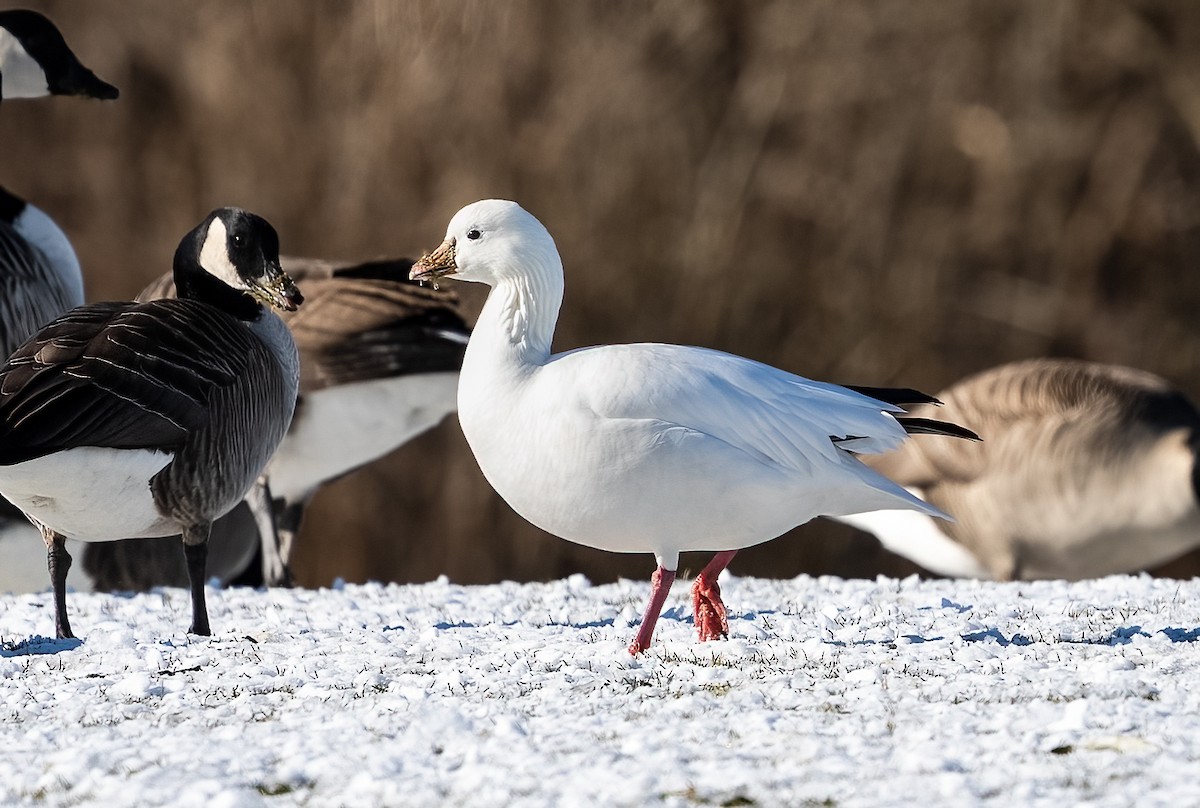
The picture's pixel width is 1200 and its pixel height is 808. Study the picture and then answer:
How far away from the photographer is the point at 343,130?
1395 centimetres

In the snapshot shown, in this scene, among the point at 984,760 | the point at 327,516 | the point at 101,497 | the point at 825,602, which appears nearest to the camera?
the point at 984,760

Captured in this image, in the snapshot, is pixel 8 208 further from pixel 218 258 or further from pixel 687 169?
pixel 687 169

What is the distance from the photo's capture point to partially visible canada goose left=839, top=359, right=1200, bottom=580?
419 inches

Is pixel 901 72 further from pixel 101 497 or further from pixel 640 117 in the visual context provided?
pixel 101 497

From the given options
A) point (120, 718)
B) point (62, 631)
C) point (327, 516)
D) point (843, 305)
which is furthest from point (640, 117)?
point (120, 718)

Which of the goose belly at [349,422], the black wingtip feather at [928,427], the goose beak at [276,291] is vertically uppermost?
the black wingtip feather at [928,427]

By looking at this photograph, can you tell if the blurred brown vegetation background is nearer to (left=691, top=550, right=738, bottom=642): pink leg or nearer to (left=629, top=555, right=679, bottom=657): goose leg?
(left=691, top=550, right=738, bottom=642): pink leg

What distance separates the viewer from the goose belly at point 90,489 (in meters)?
5.44

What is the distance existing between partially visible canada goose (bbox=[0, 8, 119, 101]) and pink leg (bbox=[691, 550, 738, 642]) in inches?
218

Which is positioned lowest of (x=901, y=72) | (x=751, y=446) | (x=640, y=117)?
(x=751, y=446)

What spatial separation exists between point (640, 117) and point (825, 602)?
8.10 meters

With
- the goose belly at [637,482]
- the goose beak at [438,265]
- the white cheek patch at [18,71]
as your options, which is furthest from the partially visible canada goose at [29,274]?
the goose belly at [637,482]

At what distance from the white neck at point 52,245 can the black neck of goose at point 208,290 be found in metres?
2.94

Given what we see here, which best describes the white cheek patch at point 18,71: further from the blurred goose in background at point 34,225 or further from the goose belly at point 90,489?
the goose belly at point 90,489
